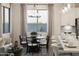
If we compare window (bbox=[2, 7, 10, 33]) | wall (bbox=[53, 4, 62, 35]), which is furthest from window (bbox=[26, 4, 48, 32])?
window (bbox=[2, 7, 10, 33])

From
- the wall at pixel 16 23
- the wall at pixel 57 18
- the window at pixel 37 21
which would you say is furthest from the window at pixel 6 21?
the wall at pixel 57 18

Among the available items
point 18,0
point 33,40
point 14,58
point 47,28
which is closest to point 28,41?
point 33,40

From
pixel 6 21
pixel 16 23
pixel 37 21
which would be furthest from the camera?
pixel 37 21

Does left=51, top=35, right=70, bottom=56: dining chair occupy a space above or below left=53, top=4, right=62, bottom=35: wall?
below

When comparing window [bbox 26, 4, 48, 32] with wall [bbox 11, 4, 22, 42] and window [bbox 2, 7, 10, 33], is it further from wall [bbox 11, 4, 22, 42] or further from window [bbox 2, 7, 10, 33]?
window [bbox 2, 7, 10, 33]

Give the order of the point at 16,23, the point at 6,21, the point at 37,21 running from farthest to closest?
the point at 37,21 < the point at 6,21 < the point at 16,23

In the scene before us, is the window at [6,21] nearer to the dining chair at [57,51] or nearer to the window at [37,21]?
the window at [37,21]

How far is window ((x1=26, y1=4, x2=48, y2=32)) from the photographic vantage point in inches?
93.7

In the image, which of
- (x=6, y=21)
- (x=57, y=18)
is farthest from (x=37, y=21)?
(x=6, y=21)

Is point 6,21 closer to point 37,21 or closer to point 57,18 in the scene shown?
point 37,21

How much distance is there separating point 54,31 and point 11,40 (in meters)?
0.57

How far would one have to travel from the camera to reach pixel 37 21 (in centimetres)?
260

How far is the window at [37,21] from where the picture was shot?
238 cm

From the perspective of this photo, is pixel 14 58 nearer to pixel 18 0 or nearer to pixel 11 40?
pixel 11 40
